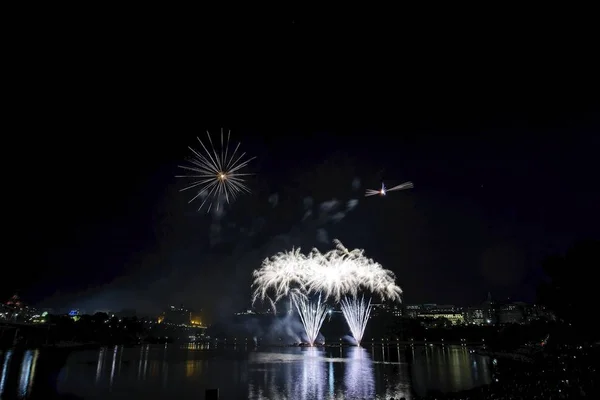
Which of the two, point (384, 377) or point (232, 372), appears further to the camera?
point (232, 372)

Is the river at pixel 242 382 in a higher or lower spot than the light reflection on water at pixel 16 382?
lower

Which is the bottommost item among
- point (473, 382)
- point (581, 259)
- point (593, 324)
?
point (473, 382)

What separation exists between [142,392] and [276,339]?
138 metres

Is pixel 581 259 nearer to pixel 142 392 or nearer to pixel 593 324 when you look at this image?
pixel 593 324

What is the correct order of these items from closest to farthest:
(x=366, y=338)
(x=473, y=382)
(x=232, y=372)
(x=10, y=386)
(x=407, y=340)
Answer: (x=10, y=386)
(x=473, y=382)
(x=232, y=372)
(x=407, y=340)
(x=366, y=338)

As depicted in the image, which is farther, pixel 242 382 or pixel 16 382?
pixel 242 382

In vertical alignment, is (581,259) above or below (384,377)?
above

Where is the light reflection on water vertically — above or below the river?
above

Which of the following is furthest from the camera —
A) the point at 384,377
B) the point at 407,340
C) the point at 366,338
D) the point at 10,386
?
the point at 366,338

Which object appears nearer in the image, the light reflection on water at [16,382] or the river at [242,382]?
the light reflection on water at [16,382]

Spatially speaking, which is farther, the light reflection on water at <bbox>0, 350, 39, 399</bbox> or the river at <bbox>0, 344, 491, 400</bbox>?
the river at <bbox>0, 344, 491, 400</bbox>

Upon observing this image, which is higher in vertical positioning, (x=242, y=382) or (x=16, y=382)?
(x=16, y=382)

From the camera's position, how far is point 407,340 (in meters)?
147

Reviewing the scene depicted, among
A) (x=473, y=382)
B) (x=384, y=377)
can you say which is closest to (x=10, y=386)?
(x=384, y=377)
